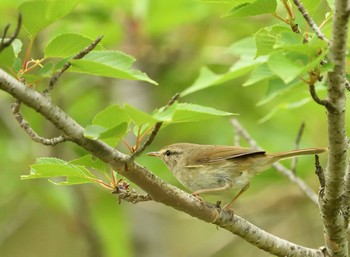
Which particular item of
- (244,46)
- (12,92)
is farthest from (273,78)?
(244,46)

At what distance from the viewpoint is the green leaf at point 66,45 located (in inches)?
100.0

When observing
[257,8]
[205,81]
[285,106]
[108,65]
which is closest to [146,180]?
[108,65]

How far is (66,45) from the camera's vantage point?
255cm

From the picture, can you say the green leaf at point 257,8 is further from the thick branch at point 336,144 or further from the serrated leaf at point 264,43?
the thick branch at point 336,144

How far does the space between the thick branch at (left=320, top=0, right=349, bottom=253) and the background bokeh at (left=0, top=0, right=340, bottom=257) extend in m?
2.85

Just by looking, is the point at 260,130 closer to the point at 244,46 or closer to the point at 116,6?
the point at 116,6

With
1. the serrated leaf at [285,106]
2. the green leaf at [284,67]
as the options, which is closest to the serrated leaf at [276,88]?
the green leaf at [284,67]

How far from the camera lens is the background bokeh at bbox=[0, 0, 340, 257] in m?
6.35

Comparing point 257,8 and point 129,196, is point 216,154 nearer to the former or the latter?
point 129,196

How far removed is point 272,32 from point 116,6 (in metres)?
3.22

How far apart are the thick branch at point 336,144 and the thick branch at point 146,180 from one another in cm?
18

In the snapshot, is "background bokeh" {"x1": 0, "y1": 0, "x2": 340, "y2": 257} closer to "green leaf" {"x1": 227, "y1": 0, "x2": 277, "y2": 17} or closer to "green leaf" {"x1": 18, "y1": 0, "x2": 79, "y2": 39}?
"green leaf" {"x1": 227, "y1": 0, "x2": 277, "y2": 17}

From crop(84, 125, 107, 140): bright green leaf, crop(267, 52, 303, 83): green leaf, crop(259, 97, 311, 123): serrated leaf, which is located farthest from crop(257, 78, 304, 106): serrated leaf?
crop(259, 97, 311, 123): serrated leaf

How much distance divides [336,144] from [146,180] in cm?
74
